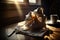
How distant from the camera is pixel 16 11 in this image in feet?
5.14

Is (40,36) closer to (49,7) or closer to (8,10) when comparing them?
(8,10)

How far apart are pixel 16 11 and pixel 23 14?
21cm

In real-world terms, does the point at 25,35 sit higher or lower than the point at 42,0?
lower

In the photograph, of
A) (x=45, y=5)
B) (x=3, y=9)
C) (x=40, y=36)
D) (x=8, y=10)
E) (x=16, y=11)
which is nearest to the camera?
(x=40, y=36)

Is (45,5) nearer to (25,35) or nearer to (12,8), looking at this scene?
(12,8)

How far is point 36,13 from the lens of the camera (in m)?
0.74

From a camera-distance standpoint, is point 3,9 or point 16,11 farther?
point 16,11

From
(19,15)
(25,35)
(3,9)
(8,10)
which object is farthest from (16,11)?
(25,35)

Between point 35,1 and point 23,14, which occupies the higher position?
point 35,1

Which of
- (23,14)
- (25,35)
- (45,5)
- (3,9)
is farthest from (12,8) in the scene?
(45,5)

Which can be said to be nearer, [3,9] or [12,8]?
[3,9]

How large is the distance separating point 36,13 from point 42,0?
5.34 ft

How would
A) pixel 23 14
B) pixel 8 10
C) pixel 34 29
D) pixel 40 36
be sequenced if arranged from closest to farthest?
pixel 40 36, pixel 34 29, pixel 8 10, pixel 23 14

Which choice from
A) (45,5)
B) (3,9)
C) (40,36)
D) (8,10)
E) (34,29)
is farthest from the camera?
(45,5)
